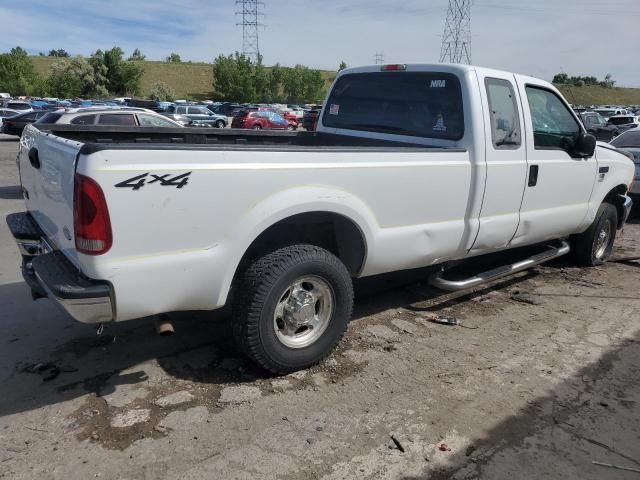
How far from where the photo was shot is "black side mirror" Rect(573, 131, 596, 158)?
17.8 ft

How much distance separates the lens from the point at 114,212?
2.80 meters

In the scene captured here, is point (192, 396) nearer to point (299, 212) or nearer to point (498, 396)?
point (299, 212)

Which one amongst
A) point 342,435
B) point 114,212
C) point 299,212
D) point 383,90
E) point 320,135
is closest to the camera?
point 114,212

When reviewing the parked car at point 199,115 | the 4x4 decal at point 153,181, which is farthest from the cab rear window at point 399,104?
the parked car at point 199,115

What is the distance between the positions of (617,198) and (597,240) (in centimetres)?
58

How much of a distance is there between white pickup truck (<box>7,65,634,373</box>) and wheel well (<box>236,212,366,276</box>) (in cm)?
1

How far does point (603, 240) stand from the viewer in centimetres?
680

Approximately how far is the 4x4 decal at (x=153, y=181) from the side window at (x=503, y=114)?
2.72m

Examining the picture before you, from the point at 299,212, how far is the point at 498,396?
1.74 m

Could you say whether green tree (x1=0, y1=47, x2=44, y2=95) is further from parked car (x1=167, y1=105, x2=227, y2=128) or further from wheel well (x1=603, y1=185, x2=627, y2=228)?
wheel well (x1=603, y1=185, x2=627, y2=228)

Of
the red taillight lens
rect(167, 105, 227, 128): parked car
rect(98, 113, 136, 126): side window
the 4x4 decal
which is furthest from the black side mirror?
rect(167, 105, 227, 128): parked car

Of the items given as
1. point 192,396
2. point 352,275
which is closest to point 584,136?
point 352,275

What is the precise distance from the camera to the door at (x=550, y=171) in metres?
5.04

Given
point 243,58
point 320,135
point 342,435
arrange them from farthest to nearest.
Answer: point 243,58
point 320,135
point 342,435
